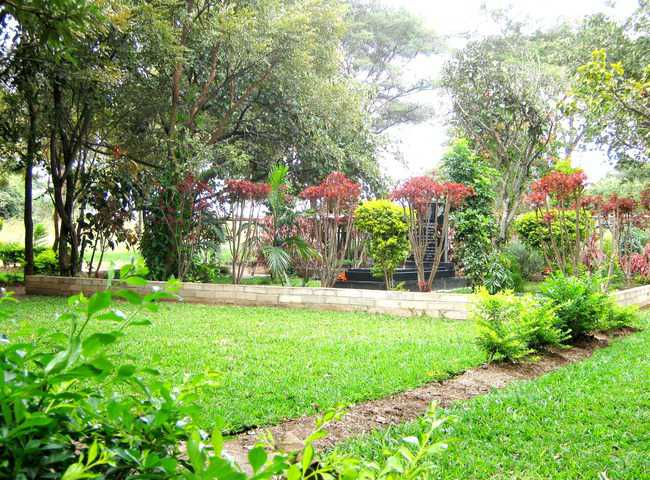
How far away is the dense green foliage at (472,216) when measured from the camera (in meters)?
9.69

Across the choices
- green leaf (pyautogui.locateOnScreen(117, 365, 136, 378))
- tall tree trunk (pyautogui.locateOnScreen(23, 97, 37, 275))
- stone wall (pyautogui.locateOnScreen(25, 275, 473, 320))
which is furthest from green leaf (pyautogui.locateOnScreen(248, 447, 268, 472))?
tall tree trunk (pyautogui.locateOnScreen(23, 97, 37, 275))

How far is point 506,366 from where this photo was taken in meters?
4.87

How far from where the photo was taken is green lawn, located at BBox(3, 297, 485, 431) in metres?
3.72

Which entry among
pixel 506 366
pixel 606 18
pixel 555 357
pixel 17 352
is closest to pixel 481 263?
pixel 555 357

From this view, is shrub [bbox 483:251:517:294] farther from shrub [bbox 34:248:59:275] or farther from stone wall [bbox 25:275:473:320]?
shrub [bbox 34:248:59:275]

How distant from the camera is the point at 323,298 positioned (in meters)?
8.80

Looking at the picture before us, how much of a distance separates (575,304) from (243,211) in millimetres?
6316

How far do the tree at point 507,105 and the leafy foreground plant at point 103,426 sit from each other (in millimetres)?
11302

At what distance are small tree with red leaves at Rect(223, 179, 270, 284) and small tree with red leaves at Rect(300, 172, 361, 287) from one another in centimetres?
89

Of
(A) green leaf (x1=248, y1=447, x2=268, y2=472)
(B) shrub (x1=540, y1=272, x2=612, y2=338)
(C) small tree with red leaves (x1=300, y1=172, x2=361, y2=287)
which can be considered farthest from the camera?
(C) small tree with red leaves (x1=300, y1=172, x2=361, y2=287)

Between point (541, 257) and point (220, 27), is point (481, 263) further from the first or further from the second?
point (220, 27)

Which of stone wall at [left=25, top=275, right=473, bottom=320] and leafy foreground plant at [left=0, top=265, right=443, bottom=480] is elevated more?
leafy foreground plant at [left=0, top=265, right=443, bottom=480]

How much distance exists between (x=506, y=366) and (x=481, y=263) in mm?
4936

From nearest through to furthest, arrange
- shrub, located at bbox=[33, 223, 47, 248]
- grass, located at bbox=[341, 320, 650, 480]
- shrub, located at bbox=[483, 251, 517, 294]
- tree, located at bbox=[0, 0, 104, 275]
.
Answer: grass, located at bbox=[341, 320, 650, 480], tree, located at bbox=[0, 0, 104, 275], shrub, located at bbox=[483, 251, 517, 294], shrub, located at bbox=[33, 223, 47, 248]
